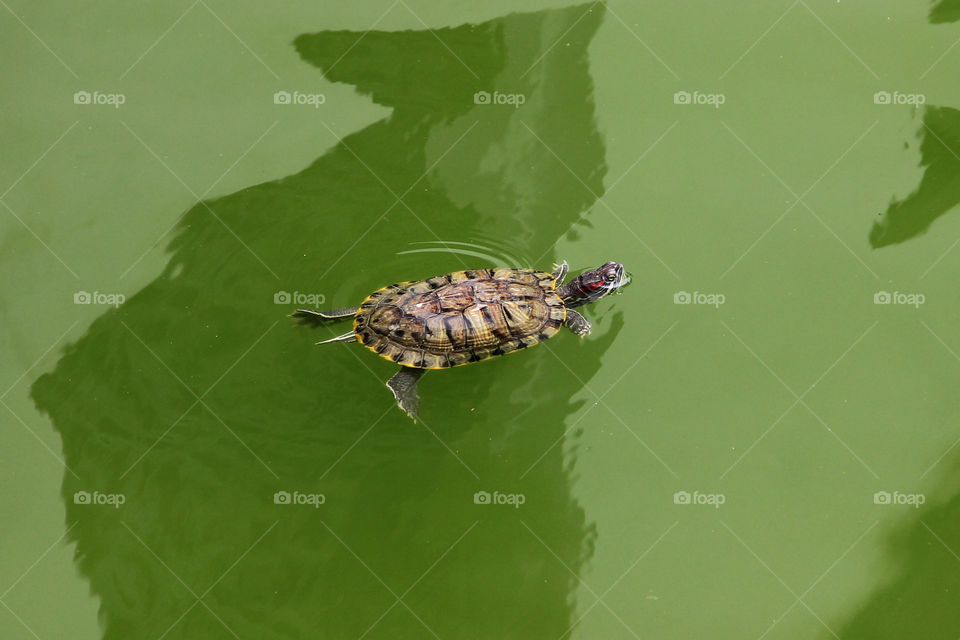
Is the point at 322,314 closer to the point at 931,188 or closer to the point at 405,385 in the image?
the point at 405,385

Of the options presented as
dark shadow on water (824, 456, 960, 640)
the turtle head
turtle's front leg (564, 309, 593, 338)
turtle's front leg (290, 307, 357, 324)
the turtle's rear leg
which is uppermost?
the turtle head

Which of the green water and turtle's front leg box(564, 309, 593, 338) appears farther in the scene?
the green water

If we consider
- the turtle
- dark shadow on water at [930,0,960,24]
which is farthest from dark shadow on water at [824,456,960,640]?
dark shadow on water at [930,0,960,24]

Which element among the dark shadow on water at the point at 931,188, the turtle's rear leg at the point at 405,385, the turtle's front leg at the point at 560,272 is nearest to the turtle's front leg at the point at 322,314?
the turtle's rear leg at the point at 405,385

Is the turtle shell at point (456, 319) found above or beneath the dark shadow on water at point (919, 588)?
above

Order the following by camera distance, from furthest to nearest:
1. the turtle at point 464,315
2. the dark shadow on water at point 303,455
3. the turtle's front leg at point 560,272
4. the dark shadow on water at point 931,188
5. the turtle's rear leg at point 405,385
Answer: the dark shadow on water at point 931,188 → the dark shadow on water at point 303,455 → the turtle's front leg at point 560,272 → the turtle's rear leg at point 405,385 → the turtle at point 464,315

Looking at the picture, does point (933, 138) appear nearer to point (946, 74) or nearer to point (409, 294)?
point (946, 74)

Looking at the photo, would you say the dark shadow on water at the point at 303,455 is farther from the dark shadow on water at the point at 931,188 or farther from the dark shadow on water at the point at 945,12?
the dark shadow on water at the point at 945,12

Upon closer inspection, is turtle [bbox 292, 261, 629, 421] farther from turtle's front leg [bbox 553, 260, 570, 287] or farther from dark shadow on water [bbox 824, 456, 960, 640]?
dark shadow on water [bbox 824, 456, 960, 640]
